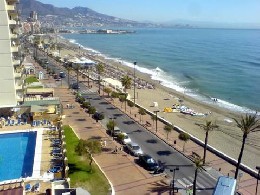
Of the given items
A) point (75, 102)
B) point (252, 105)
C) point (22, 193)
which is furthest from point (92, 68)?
point (22, 193)

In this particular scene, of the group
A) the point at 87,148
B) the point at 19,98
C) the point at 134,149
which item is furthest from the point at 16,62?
the point at 134,149

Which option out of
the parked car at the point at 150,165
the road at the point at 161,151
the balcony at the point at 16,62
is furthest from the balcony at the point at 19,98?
the parked car at the point at 150,165

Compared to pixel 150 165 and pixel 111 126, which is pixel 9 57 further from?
pixel 150 165

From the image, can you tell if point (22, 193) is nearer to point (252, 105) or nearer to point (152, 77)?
point (252, 105)

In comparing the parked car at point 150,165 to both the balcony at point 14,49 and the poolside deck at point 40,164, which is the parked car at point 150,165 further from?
the balcony at point 14,49

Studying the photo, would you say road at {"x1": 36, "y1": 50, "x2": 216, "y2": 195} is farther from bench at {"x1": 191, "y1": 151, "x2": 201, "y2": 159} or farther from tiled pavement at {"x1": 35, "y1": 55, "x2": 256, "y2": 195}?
tiled pavement at {"x1": 35, "y1": 55, "x2": 256, "y2": 195}

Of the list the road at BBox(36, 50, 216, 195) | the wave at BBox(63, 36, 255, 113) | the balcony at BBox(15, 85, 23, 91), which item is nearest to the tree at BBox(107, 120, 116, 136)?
the road at BBox(36, 50, 216, 195)

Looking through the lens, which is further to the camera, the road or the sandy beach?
the sandy beach
